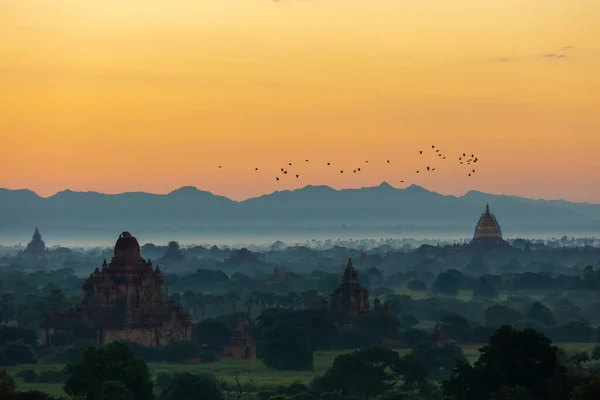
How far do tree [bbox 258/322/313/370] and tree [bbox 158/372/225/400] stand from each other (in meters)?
26.7

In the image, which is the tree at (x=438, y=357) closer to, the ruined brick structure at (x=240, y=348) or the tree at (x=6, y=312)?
the ruined brick structure at (x=240, y=348)

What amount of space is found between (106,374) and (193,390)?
6.01m

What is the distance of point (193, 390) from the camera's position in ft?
281

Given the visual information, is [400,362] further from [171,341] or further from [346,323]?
[346,323]

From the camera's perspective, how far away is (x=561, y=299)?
7377 inches

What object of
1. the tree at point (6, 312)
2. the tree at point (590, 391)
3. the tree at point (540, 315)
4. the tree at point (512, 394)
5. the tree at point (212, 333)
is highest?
the tree at point (6, 312)

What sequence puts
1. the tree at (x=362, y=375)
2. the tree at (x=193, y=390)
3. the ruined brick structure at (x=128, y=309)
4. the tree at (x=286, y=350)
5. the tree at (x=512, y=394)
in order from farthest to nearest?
the ruined brick structure at (x=128, y=309) < the tree at (x=286, y=350) < the tree at (x=362, y=375) < the tree at (x=193, y=390) < the tree at (x=512, y=394)

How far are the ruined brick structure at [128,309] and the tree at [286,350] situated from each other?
35.6 ft

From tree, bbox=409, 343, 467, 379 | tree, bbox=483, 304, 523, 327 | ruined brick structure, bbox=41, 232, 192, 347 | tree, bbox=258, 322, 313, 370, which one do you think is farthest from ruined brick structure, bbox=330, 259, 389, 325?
tree, bbox=409, 343, 467, 379

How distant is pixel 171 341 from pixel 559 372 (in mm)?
56180

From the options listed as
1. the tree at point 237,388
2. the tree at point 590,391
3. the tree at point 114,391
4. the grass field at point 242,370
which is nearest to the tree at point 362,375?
the tree at point 237,388

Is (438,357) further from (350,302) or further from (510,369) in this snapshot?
(510,369)

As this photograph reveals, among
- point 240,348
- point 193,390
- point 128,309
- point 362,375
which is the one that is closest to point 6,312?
point 128,309

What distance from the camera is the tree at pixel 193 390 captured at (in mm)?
84938
